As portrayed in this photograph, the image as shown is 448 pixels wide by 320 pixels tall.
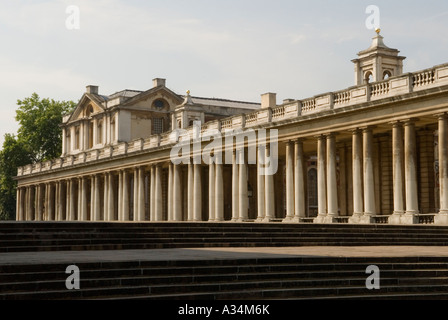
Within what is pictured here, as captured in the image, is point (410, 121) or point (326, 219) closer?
point (410, 121)

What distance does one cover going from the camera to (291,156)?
151ft

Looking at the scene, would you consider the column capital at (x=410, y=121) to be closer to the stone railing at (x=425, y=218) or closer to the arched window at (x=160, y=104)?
the stone railing at (x=425, y=218)

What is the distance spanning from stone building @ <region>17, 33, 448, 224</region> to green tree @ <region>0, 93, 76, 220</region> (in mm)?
14261

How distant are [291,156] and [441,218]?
44.2 ft

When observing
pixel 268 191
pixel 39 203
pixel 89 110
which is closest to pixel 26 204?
pixel 39 203

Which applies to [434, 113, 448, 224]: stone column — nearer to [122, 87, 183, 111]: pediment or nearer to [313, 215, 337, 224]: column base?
[313, 215, 337, 224]: column base

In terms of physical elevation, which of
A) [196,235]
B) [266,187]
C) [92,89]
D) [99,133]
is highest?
[92,89]

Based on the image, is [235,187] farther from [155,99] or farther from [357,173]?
[155,99]

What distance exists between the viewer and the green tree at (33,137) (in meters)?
95.9

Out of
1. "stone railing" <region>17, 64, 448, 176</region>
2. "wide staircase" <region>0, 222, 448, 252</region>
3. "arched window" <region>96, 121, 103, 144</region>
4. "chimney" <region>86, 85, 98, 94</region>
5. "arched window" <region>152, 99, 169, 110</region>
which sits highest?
"chimney" <region>86, 85, 98, 94</region>

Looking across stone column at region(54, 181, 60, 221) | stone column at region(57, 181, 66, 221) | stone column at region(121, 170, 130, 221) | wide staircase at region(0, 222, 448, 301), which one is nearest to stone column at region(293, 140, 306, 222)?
wide staircase at region(0, 222, 448, 301)

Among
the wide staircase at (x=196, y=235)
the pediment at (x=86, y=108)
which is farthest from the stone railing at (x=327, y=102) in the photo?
the pediment at (x=86, y=108)

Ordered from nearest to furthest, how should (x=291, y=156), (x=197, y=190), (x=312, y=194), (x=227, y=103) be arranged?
(x=291, y=156)
(x=197, y=190)
(x=312, y=194)
(x=227, y=103)

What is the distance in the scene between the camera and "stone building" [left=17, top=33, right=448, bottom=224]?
37.7 metres
